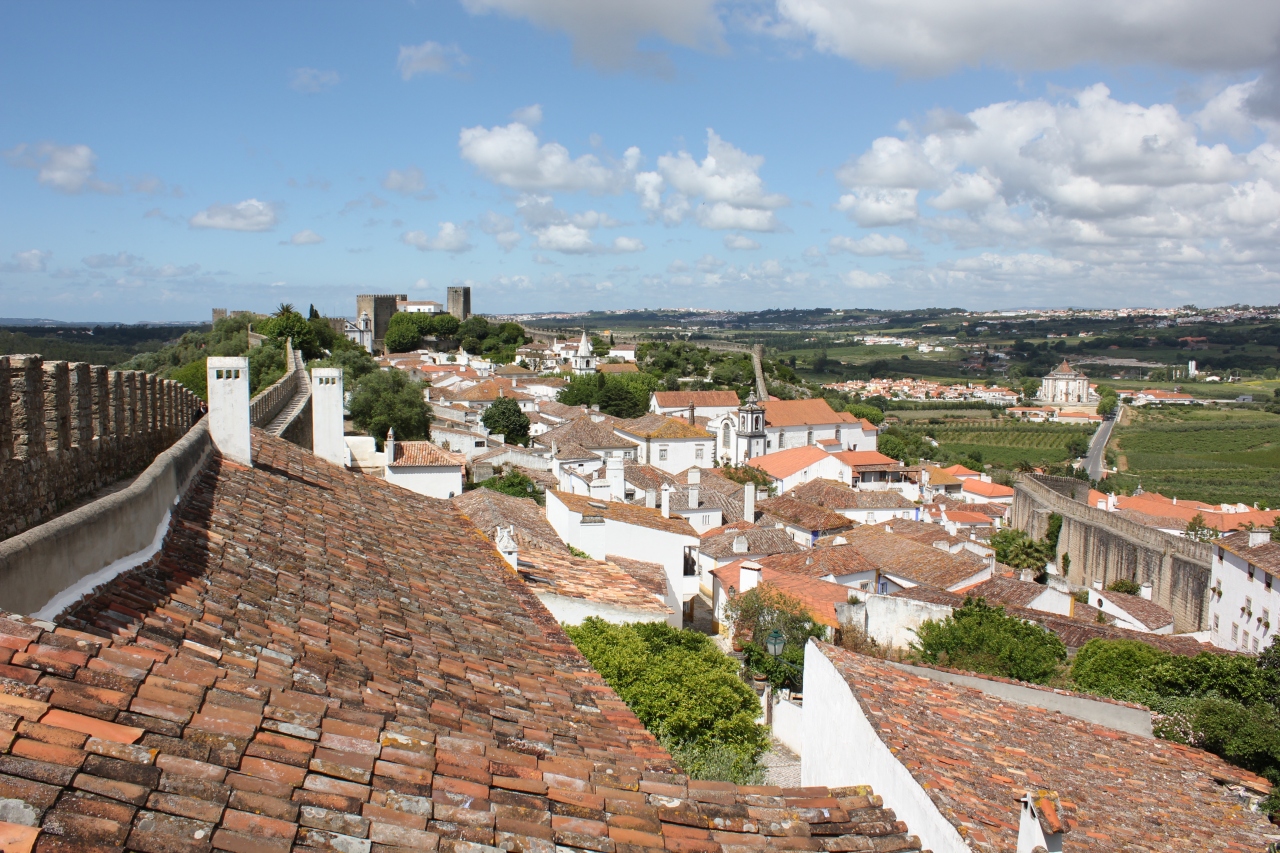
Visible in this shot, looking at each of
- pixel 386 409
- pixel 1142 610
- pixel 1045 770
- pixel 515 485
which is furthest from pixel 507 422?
pixel 1045 770

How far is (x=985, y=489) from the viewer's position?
55000mm

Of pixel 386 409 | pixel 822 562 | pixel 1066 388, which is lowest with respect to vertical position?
pixel 822 562

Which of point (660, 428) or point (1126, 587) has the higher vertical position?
point (660, 428)

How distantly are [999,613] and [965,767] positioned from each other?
8.41 m

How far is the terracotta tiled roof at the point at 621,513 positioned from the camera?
20.2 metres

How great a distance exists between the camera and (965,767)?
7.45m

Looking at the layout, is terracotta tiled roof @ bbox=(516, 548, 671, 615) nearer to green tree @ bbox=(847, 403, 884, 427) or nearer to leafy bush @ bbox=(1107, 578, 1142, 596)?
leafy bush @ bbox=(1107, 578, 1142, 596)

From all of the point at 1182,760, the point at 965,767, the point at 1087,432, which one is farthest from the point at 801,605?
the point at 1087,432

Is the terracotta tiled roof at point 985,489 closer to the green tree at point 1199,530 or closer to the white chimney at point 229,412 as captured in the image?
the green tree at point 1199,530

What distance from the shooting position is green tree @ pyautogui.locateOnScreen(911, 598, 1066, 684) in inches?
561

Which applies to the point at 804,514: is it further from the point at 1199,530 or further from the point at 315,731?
the point at 315,731

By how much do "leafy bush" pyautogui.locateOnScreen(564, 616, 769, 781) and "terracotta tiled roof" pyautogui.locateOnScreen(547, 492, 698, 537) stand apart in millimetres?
7084

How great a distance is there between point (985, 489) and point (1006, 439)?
4867 centimetres

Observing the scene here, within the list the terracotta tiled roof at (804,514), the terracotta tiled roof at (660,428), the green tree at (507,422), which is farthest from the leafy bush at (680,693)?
the terracotta tiled roof at (660,428)
